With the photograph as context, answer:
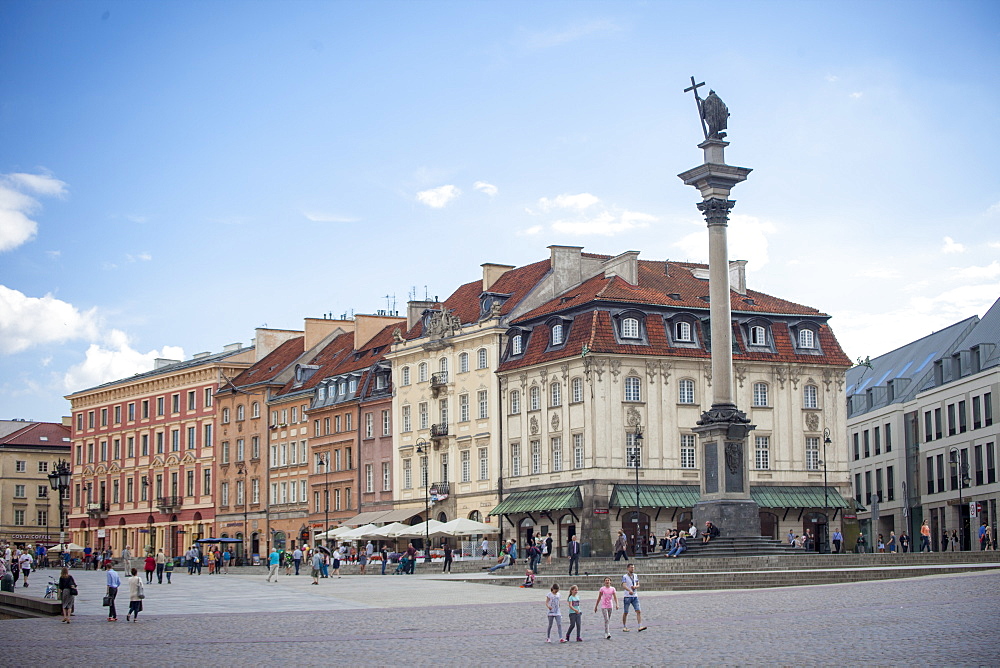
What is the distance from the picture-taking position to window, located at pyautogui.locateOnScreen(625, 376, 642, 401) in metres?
73.1

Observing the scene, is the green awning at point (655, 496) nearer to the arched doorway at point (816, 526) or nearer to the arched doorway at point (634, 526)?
the arched doorway at point (634, 526)

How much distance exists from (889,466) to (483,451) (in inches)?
1170

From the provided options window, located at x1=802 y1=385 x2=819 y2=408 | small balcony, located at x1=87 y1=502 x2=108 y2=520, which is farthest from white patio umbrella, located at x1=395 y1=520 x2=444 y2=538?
small balcony, located at x1=87 y1=502 x2=108 y2=520

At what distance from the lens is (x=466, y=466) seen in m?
80.9

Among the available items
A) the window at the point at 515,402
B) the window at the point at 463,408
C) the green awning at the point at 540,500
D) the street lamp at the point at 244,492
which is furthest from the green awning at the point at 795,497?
the street lamp at the point at 244,492

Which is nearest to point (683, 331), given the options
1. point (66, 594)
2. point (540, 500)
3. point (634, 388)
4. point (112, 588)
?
point (634, 388)

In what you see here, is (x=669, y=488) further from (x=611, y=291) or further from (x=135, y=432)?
(x=135, y=432)

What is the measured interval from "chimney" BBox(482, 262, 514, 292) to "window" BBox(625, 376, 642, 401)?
591 inches

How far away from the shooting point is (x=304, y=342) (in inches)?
4109

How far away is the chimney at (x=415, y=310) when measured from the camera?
8900 cm

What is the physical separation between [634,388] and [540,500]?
22.7 feet

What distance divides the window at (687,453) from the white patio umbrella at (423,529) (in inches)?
468

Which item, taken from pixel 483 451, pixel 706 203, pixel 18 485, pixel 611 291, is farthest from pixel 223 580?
pixel 18 485

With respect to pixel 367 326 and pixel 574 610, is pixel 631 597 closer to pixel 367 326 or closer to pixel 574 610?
pixel 574 610
